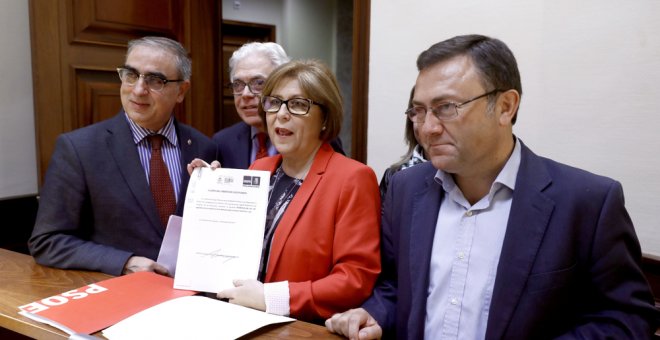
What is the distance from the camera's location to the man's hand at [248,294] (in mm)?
1515

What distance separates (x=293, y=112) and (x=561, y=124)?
4.84 ft

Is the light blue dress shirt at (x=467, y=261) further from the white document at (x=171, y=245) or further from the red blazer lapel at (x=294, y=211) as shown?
the white document at (x=171, y=245)

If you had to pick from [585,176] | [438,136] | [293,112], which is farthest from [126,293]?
[585,176]

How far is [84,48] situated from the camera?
10.2 ft

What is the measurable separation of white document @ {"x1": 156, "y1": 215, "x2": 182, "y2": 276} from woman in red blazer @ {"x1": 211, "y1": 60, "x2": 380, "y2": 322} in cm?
30

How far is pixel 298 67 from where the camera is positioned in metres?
1.83

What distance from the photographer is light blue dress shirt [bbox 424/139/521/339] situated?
1413 mm

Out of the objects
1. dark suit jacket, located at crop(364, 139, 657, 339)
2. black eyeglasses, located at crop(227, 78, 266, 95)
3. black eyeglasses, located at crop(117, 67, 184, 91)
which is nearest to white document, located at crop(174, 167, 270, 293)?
black eyeglasses, located at crop(117, 67, 184, 91)

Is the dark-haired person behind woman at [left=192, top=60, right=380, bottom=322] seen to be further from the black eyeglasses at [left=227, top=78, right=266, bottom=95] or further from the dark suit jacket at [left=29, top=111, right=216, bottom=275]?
the black eyeglasses at [left=227, top=78, right=266, bottom=95]

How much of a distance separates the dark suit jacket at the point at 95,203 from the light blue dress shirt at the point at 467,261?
1.04m

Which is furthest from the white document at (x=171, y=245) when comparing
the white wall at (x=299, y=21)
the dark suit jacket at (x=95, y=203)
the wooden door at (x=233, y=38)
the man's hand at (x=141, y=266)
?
the white wall at (x=299, y=21)

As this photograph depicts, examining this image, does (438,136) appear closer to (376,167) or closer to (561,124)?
(561,124)

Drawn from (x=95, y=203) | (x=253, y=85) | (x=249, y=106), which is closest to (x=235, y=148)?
(x=249, y=106)

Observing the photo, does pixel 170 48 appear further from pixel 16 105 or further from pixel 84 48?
pixel 16 105
